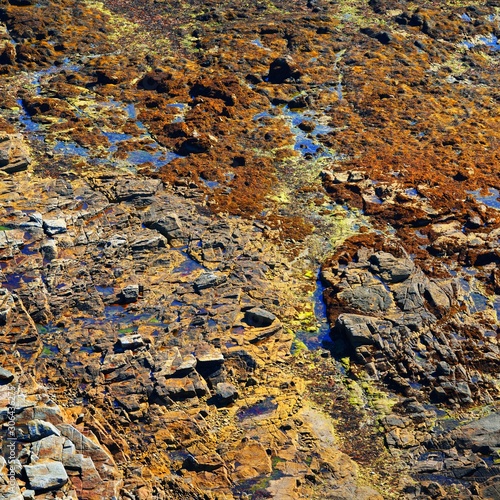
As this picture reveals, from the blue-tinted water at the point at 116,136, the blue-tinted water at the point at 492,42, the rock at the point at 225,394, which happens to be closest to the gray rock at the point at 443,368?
the rock at the point at 225,394

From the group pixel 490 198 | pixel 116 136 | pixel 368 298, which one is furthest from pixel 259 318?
pixel 116 136

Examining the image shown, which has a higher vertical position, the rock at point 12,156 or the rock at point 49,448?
the rock at point 49,448

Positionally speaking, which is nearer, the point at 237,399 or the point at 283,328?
the point at 237,399

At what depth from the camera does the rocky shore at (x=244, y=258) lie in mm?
23547

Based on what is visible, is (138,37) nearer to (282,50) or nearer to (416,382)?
(282,50)

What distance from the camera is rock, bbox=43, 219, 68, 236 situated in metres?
32.7

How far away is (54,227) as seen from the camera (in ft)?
108

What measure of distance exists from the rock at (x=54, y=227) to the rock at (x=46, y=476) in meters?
14.6

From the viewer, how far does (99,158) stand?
128 feet

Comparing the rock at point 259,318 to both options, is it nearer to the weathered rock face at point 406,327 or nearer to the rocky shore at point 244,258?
the rocky shore at point 244,258

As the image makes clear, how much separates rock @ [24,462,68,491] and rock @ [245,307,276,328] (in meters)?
11.1

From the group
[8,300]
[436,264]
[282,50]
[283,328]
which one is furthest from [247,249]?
[282,50]

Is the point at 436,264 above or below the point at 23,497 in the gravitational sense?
below

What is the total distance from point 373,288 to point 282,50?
2444 centimetres
